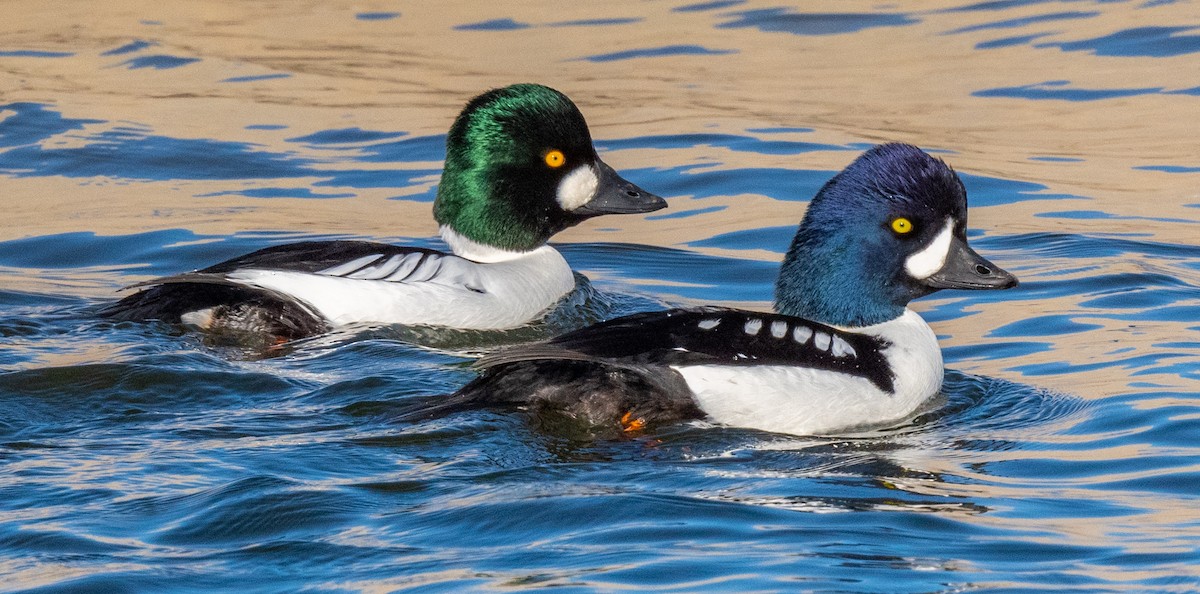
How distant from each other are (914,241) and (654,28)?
875cm

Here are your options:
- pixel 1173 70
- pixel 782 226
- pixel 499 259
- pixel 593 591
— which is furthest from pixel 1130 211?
pixel 593 591

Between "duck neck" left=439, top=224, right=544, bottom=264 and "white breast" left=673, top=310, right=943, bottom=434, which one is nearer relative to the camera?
"white breast" left=673, top=310, right=943, bottom=434

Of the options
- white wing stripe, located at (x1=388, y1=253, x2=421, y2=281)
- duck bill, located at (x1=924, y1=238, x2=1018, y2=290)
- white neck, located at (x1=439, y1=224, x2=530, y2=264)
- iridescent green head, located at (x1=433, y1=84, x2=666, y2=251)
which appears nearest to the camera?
duck bill, located at (x1=924, y1=238, x2=1018, y2=290)

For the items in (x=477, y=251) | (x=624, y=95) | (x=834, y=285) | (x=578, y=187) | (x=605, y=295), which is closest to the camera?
(x=834, y=285)

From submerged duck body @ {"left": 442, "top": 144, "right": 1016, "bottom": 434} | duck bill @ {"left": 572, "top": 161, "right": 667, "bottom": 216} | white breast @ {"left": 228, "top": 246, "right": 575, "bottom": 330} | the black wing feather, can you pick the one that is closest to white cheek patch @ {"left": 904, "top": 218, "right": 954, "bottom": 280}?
submerged duck body @ {"left": 442, "top": 144, "right": 1016, "bottom": 434}

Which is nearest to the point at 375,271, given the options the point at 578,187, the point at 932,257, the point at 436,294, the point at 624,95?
the point at 436,294

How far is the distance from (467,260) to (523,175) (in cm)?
53

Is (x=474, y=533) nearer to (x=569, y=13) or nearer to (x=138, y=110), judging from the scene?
(x=138, y=110)

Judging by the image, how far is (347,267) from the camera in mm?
8562

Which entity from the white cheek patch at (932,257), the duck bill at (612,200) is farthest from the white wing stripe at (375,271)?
the white cheek patch at (932,257)

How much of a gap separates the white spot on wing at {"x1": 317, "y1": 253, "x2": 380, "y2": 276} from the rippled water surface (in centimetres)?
37

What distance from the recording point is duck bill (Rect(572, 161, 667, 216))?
370 inches

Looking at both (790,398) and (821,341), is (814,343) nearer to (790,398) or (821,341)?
(821,341)

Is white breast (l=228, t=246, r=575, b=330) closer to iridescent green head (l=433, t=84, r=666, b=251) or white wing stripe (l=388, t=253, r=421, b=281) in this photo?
white wing stripe (l=388, t=253, r=421, b=281)
